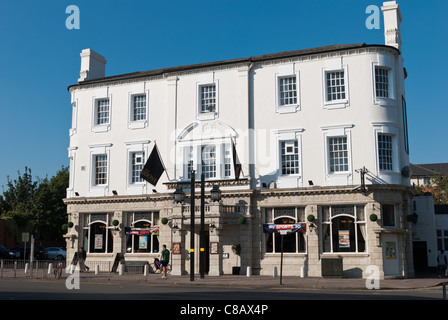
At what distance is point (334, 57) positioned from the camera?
2997 cm

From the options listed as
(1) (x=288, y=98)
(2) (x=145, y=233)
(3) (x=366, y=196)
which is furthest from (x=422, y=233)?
(2) (x=145, y=233)

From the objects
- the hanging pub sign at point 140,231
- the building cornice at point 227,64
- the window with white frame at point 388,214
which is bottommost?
the hanging pub sign at point 140,231

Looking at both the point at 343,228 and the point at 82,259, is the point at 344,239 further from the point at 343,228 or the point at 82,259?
the point at 82,259

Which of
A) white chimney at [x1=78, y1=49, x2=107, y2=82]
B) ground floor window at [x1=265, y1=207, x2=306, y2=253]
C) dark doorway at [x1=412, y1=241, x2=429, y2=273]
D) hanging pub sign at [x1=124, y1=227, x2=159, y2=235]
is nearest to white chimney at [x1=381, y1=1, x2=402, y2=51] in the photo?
ground floor window at [x1=265, y1=207, x2=306, y2=253]

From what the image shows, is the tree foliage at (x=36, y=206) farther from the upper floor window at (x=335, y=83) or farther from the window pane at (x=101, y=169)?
the upper floor window at (x=335, y=83)

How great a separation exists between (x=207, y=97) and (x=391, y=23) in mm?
12475

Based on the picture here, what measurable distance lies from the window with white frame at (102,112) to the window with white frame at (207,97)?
7.17 meters

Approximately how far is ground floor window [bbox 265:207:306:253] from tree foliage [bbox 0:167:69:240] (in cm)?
3583

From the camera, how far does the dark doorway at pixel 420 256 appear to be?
33.4m

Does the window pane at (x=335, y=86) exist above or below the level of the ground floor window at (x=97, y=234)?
above

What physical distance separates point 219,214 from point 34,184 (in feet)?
141

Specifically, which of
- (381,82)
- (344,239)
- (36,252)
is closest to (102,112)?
(344,239)

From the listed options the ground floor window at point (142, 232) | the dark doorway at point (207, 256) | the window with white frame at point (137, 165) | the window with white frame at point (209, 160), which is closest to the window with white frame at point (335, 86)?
the window with white frame at point (209, 160)

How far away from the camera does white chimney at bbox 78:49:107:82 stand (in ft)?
125
